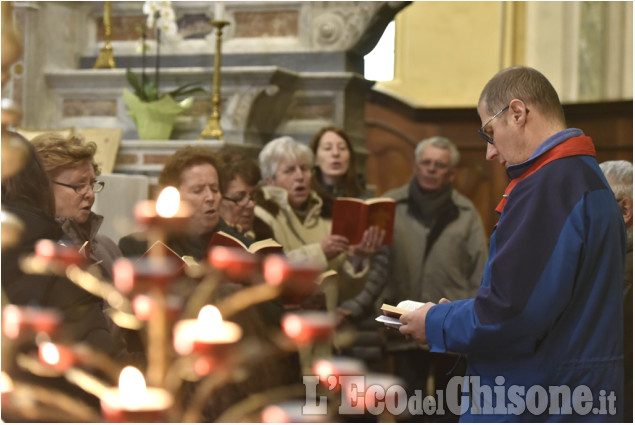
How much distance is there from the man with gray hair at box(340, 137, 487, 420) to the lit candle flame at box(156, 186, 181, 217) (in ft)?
12.2

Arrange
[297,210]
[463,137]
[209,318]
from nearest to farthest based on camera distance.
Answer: [209,318], [297,210], [463,137]

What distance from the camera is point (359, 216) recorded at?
14.9ft

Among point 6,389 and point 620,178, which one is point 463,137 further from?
point 6,389

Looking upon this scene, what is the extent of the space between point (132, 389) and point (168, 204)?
0.29 metres

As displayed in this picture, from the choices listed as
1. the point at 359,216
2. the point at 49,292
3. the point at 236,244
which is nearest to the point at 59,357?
the point at 49,292

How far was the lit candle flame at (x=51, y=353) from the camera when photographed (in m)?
1.17

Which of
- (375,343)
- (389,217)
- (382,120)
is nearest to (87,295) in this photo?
(389,217)

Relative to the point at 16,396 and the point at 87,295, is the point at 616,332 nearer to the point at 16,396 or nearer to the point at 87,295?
the point at 87,295

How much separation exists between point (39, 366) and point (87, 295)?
2.50ft

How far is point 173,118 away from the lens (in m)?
5.78

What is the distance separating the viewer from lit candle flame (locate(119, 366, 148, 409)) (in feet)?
3.48

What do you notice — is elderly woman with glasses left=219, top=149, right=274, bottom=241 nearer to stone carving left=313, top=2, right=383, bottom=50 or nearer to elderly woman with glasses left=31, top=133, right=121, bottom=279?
elderly woman with glasses left=31, top=133, right=121, bottom=279

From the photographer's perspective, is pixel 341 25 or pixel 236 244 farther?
pixel 341 25

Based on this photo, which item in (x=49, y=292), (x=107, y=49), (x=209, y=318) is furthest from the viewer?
(x=107, y=49)
